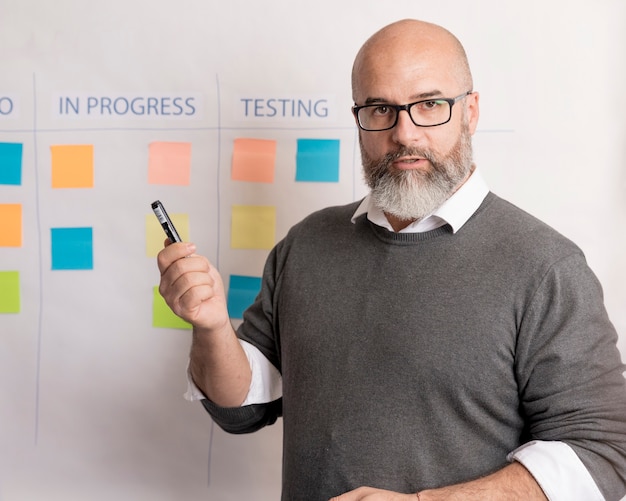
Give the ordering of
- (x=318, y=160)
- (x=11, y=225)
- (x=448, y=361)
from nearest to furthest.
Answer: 1. (x=448, y=361)
2. (x=318, y=160)
3. (x=11, y=225)

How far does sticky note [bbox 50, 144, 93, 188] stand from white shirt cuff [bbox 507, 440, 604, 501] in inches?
43.0

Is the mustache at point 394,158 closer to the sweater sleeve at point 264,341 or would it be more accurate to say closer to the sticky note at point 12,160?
the sweater sleeve at point 264,341

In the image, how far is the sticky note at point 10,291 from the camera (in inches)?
61.8

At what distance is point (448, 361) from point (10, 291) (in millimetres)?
1048

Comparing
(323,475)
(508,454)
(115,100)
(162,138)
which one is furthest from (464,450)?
(115,100)

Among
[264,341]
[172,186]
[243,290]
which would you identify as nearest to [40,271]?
[172,186]

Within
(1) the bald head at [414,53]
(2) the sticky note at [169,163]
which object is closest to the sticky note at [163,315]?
(2) the sticky note at [169,163]

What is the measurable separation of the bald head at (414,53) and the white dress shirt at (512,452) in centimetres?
17

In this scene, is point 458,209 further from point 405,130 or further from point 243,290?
point 243,290

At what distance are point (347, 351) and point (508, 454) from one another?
270 millimetres

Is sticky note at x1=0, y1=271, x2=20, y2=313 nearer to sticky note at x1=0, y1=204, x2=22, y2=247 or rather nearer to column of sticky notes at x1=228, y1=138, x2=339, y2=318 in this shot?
sticky note at x1=0, y1=204, x2=22, y2=247

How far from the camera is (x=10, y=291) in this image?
1571 mm

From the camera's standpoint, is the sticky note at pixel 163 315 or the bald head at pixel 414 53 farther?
the sticky note at pixel 163 315

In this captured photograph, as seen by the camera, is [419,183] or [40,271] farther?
[40,271]
